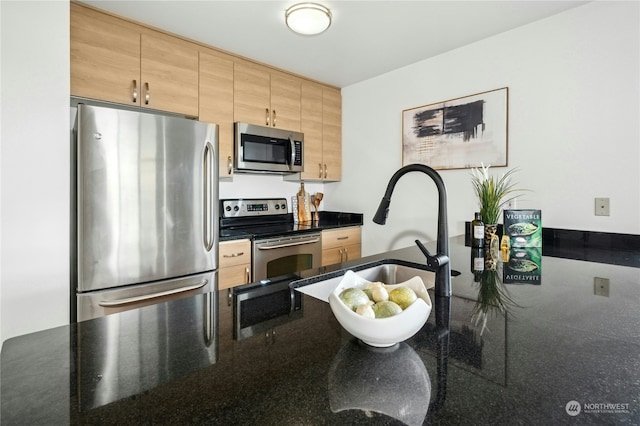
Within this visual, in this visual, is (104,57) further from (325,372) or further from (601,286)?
(601,286)

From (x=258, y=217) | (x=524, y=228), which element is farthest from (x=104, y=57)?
(x=524, y=228)

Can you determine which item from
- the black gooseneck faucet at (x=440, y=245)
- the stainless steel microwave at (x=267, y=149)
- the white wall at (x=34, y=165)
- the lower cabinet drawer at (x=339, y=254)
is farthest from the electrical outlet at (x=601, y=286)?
the stainless steel microwave at (x=267, y=149)

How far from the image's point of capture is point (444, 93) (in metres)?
2.67

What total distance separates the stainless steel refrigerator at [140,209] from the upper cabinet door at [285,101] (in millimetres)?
904

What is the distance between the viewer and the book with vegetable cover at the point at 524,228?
1800 millimetres

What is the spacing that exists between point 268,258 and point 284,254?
155mm

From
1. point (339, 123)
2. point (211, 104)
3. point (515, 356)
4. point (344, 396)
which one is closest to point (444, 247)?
point (515, 356)

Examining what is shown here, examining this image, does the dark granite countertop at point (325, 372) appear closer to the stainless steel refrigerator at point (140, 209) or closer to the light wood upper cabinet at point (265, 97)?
the stainless steel refrigerator at point (140, 209)

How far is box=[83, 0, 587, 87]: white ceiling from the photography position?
1.99 metres

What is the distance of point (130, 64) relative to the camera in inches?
86.0

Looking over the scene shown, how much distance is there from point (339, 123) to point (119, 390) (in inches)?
130

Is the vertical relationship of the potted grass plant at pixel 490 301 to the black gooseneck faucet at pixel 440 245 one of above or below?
below

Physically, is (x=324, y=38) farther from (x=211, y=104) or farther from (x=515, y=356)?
(x=515, y=356)

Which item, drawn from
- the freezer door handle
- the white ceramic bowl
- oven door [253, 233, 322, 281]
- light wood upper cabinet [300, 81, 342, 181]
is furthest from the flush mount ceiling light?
the white ceramic bowl
